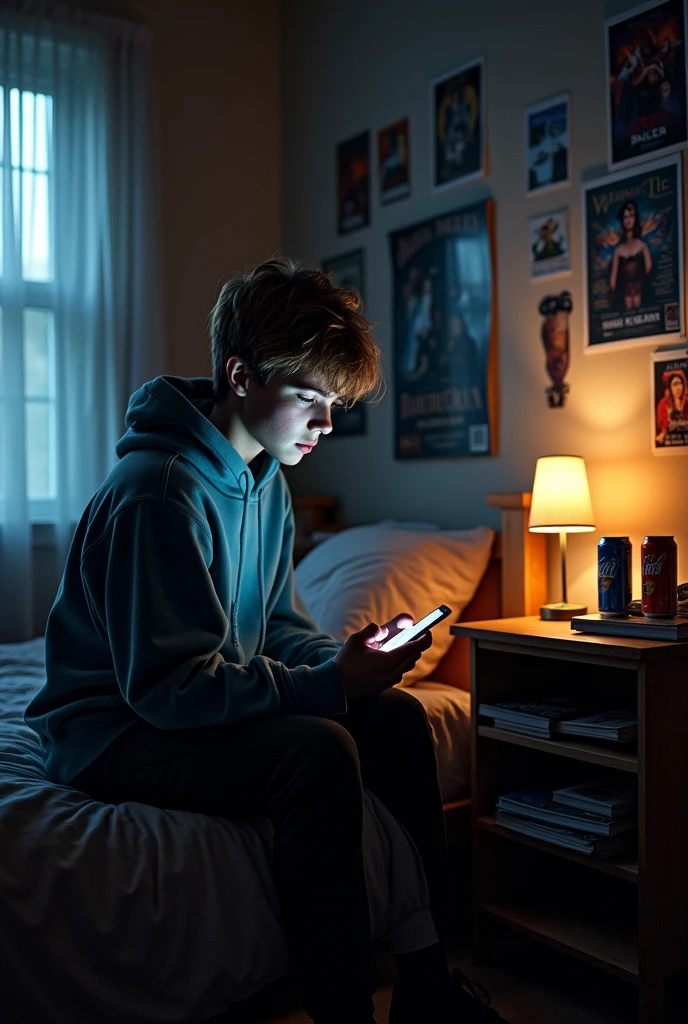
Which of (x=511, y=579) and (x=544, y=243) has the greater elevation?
(x=544, y=243)

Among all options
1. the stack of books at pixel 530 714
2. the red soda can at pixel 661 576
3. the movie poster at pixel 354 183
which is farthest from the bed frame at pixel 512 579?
the movie poster at pixel 354 183

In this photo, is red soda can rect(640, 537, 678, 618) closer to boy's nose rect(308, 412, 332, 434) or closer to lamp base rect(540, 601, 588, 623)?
lamp base rect(540, 601, 588, 623)

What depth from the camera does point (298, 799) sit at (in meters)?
1.24

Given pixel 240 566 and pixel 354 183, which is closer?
pixel 240 566

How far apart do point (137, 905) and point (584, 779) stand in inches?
44.3

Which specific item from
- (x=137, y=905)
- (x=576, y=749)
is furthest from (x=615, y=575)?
(x=137, y=905)

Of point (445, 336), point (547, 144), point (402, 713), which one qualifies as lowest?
point (402, 713)

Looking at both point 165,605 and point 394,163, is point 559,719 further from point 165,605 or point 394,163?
point 394,163

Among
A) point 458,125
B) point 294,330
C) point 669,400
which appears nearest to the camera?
point 294,330

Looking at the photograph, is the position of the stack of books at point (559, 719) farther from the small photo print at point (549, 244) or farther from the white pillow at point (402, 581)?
the small photo print at point (549, 244)

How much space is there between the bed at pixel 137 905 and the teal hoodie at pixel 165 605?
13 centimetres

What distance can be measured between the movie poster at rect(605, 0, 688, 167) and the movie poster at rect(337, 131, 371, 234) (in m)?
0.98

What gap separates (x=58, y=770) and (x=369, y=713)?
49cm

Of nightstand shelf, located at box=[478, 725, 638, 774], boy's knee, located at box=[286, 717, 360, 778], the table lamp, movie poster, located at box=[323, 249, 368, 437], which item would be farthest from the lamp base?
movie poster, located at box=[323, 249, 368, 437]
